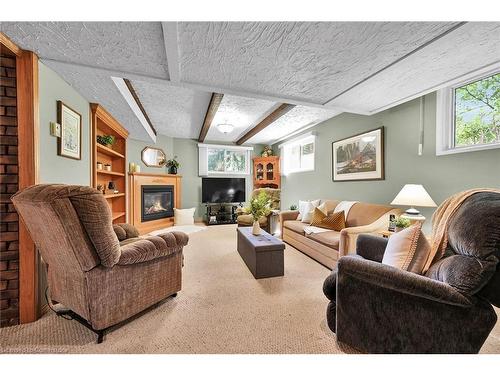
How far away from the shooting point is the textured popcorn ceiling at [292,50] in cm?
128

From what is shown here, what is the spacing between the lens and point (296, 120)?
4008 millimetres

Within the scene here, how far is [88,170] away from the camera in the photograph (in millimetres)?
2518

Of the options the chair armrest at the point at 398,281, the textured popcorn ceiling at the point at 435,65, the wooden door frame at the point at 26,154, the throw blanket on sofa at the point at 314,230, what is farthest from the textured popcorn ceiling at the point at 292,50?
the throw blanket on sofa at the point at 314,230

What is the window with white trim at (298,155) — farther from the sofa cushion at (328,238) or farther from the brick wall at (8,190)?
the brick wall at (8,190)

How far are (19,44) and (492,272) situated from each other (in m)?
3.16

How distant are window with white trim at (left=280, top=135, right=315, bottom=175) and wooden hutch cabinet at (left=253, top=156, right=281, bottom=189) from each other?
279mm

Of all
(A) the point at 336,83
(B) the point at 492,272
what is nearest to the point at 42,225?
(B) the point at 492,272

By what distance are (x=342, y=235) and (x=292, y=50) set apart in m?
1.94

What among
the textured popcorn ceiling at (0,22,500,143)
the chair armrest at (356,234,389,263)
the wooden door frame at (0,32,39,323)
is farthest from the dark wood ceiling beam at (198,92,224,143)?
the chair armrest at (356,234,389,263)

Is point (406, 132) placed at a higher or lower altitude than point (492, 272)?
higher

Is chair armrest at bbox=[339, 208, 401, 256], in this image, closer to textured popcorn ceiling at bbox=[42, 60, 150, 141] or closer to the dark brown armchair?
the dark brown armchair

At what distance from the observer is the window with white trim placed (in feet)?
15.3
